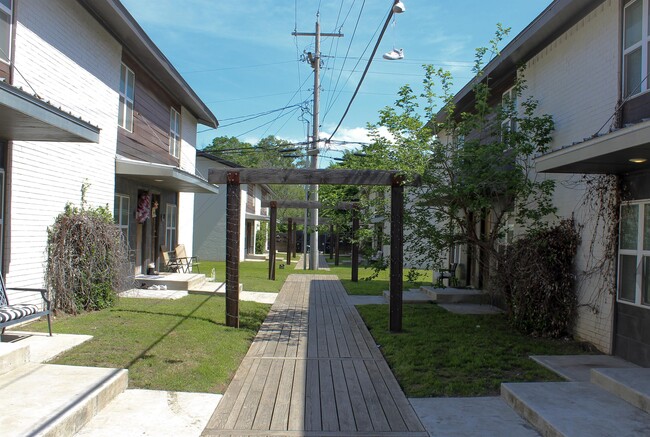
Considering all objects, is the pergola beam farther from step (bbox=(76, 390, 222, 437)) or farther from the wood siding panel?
the wood siding panel

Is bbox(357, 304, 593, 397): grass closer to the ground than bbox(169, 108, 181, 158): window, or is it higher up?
closer to the ground

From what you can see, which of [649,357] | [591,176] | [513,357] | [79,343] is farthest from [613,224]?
[79,343]

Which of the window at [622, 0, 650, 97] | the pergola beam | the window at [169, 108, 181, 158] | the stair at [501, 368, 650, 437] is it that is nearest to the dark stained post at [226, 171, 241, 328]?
the pergola beam

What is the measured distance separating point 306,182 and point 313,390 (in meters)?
4.06

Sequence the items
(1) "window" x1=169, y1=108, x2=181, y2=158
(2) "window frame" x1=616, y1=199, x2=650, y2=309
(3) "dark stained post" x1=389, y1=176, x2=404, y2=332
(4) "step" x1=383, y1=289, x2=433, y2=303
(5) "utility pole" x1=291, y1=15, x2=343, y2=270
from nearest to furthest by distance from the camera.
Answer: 1. (2) "window frame" x1=616, y1=199, x2=650, y2=309
2. (3) "dark stained post" x1=389, y1=176, x2=404, y2=332
3. (4) "step" x1=383, y1=289, x2=433, y2=303
4. (1) "window" x1=169, y1=108, x2=181, y2=158
5. (5) "utility pole" x1=291, y1=15, x2=343, y2=270

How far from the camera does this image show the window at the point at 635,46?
636cm

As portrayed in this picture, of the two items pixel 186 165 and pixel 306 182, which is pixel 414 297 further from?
pixel 186 165

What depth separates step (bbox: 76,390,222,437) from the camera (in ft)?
13.4

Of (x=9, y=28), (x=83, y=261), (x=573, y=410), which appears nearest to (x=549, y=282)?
(x=573, y=410)

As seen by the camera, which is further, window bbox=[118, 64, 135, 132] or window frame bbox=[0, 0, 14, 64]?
window bbox=[118, 64, 135, 132]

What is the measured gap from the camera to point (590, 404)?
4637 millimetres

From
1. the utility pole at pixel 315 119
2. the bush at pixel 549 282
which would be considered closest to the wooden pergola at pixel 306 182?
the bush at pixel 549 282

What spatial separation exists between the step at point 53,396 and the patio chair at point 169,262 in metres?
9.51

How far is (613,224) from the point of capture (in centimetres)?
690
